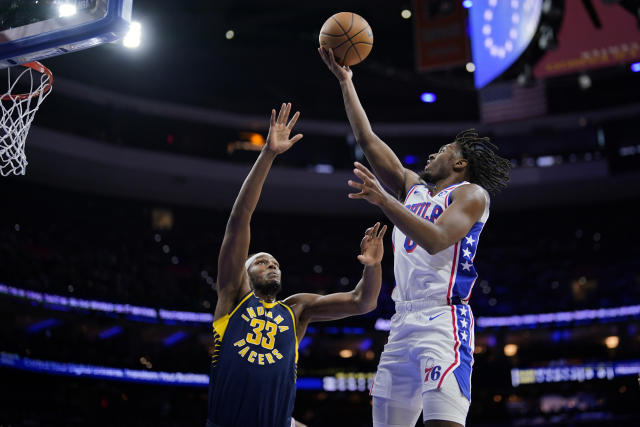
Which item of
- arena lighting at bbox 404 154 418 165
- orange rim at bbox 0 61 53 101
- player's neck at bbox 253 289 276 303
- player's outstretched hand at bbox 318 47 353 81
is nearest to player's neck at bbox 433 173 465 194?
player's outstretched hand at bbox 318 47 353 81

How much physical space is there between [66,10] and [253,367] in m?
2.47

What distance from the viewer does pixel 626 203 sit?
67.1ft

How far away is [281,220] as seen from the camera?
69.2ft

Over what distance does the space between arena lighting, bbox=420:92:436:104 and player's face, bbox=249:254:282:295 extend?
17072 mm

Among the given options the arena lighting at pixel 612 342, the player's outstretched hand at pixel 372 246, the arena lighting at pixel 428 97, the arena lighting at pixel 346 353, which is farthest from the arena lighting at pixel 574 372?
the player's outstretched hand at pixel 372 246

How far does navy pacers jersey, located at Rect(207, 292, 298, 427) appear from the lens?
3744 millimetres

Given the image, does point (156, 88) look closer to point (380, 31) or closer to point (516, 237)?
point (380, 31)

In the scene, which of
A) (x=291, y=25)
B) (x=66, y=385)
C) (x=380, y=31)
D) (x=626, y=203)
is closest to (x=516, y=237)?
(x=626, y=203)

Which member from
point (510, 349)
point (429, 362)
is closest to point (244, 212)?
point (429, 362)

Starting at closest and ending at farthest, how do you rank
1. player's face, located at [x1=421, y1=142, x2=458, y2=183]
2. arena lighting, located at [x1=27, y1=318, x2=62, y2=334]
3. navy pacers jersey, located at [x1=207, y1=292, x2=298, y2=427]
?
player's face, located at [x1=421, y1=142, x2=458, y2=183] → navy pacers jersey, located at [x1=207, y1=292, x2=298, y2=427] → arena lighting, located at [x1=27, y1=318, x2=62, y2=334]

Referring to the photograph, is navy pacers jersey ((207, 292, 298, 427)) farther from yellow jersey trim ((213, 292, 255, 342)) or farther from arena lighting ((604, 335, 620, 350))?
arena lighting ((604, 335, 620, 350))

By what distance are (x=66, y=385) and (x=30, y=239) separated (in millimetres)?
3370

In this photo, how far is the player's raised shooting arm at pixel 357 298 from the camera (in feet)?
11.5

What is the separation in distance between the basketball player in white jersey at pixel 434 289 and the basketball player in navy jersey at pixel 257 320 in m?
0.42
